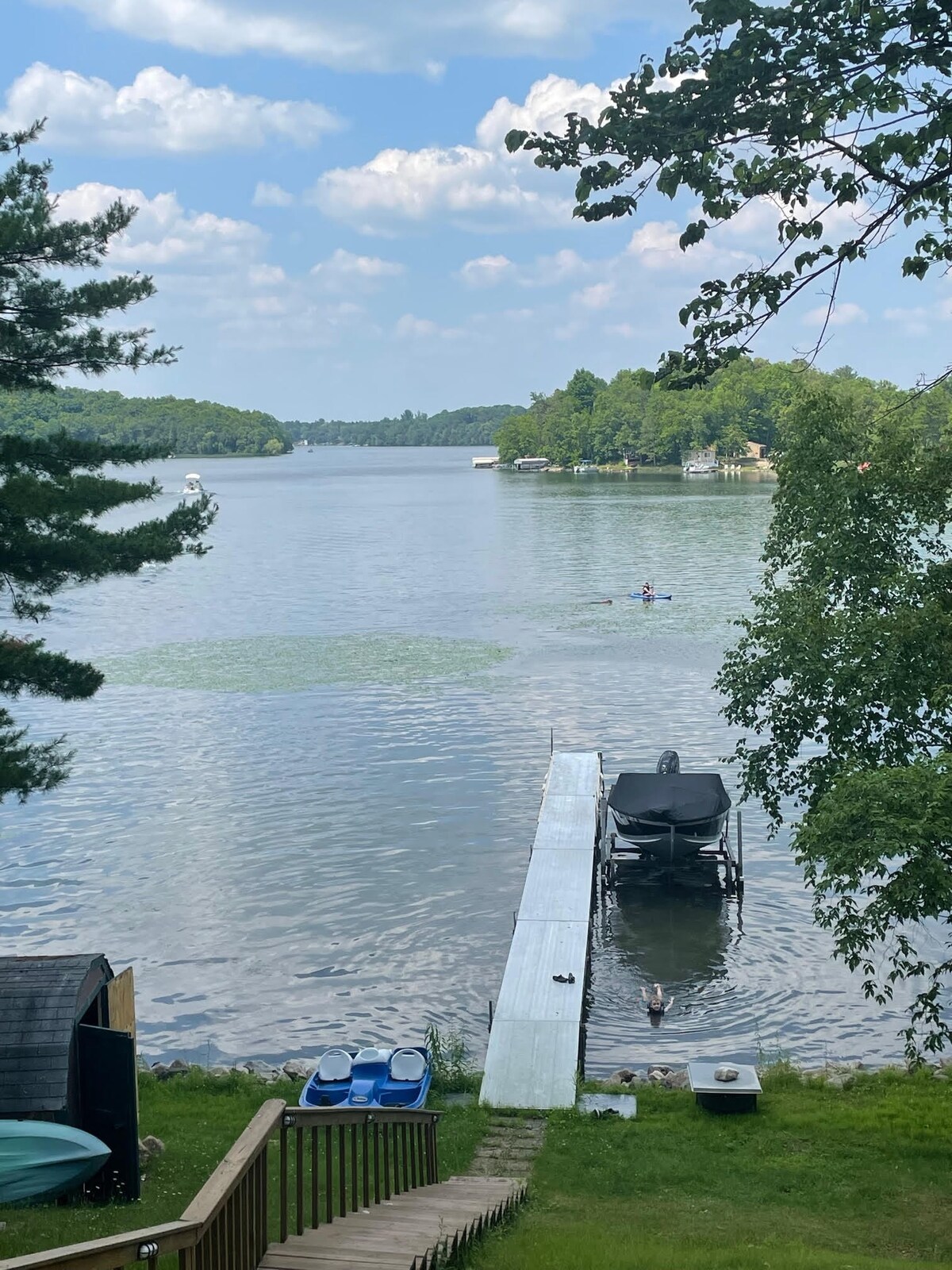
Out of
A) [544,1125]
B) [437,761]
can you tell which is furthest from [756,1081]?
[437,761]

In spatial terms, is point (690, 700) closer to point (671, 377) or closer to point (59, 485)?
point (59, 485)

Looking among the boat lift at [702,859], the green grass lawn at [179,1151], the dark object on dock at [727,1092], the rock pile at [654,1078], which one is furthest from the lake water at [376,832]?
the dark object on dock at [727,1092]

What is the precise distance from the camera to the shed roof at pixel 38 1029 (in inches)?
452

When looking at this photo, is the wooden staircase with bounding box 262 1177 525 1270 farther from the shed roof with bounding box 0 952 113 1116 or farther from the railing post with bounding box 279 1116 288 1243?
the shed roof with bounding box 0 952 113 1116

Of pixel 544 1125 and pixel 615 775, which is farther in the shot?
pixel 615 775

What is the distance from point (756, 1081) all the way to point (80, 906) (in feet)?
50.6

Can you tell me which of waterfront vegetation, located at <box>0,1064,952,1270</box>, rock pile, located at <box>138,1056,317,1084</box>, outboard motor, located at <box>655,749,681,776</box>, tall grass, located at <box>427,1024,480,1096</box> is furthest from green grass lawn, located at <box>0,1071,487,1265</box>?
outboard motor, located at <box>655,749,681,776</box>

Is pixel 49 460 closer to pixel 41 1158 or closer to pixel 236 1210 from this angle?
pixel 41 1158

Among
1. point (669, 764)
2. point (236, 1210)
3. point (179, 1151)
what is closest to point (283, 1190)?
point (236, 1210)

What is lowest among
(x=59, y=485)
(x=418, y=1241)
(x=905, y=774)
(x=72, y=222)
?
(x=418, y=1241)

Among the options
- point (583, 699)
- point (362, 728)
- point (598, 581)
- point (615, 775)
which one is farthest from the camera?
point (598, 581)

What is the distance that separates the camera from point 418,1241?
718 cm

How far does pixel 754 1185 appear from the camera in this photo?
13516 mm

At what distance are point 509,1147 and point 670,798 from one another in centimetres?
1406
